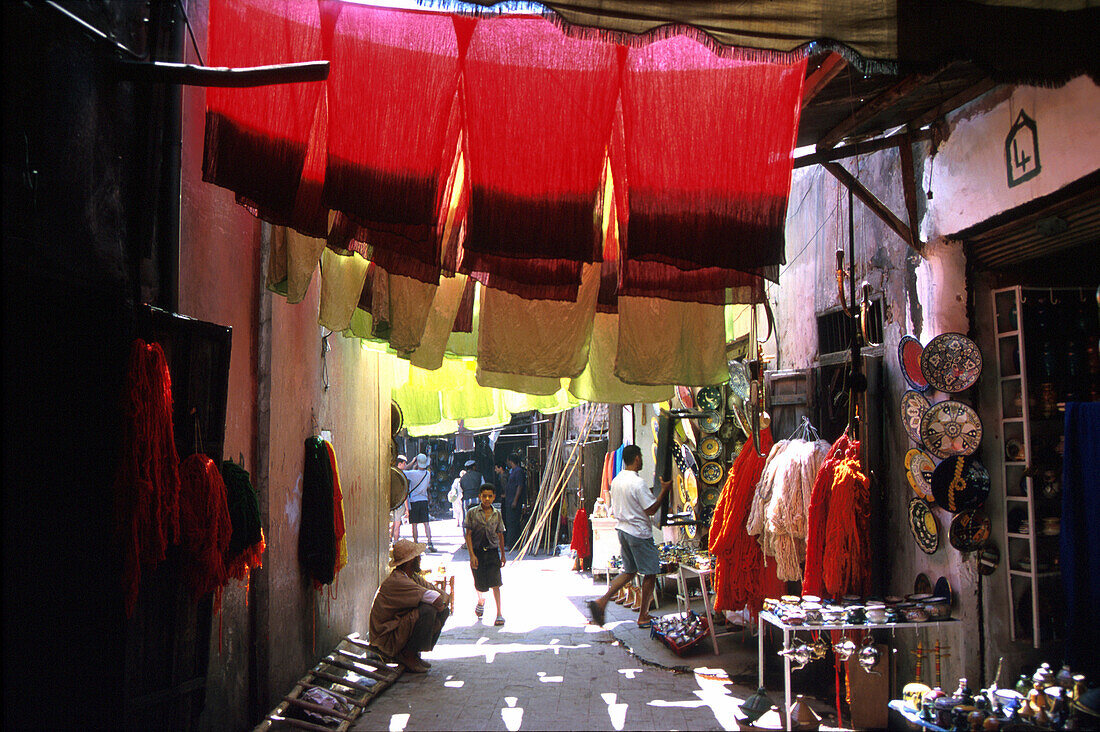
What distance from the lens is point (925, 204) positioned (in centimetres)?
514

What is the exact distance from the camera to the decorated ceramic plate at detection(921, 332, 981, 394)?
4.72 metres

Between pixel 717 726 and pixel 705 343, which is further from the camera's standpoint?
pixel 717 726

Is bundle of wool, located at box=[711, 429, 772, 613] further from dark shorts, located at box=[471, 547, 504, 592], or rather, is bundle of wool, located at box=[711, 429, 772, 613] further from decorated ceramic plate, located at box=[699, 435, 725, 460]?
dark shorts, located at box=[471, 547, 504, 592]

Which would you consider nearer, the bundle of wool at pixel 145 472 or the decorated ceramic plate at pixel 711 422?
the bundle of wool at pixel 145 472

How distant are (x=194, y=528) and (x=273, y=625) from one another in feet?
8.47

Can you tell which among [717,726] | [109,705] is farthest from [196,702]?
[717,726]

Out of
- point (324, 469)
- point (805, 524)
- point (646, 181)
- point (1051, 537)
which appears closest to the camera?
point (646, 181)

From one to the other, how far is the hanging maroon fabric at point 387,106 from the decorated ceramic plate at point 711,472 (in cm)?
548

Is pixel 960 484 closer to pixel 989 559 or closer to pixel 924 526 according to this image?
pixel 989 559

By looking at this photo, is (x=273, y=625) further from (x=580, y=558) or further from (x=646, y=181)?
(x=580, y=558)

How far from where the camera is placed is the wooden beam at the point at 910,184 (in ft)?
16.6

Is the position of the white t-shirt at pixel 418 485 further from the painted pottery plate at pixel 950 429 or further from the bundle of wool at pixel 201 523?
the bundle of wool at pixel 201 523

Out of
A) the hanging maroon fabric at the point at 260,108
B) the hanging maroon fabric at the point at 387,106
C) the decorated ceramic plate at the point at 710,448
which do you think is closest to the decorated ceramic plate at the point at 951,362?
the hanging maroon fabric at the point at 387,106

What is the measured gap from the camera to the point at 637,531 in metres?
8.72
